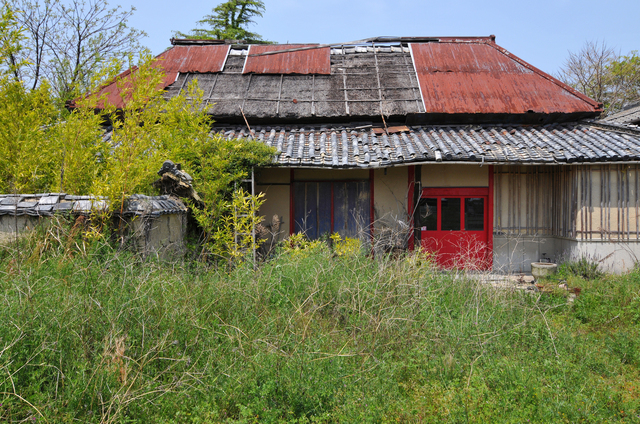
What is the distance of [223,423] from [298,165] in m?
5.38

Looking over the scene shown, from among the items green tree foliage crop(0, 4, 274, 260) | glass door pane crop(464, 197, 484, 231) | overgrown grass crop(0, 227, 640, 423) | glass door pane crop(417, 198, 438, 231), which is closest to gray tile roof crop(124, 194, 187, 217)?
green tree foliage crop(0, 4, 274, 260)

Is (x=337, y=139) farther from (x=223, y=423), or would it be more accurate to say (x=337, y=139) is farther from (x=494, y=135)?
(x=223, y=423)

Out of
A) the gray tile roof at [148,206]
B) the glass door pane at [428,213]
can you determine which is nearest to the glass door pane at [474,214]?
the glass door pane at [428,213]

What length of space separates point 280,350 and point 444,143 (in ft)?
20.3

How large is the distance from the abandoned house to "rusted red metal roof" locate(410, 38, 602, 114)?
5 centimetres

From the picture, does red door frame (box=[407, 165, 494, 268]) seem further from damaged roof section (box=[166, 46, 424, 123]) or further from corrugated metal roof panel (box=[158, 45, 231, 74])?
corrugated metal roof panel (box=[158, 45, 231, 74])

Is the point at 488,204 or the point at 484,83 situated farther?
the point at 484,83

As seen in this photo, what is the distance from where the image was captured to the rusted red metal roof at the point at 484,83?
918cm

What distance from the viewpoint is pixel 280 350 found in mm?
3420

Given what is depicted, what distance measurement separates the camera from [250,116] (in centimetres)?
910

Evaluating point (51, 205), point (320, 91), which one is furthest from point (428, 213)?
point (51, 205)

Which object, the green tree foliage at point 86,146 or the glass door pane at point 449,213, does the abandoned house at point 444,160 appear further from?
the green tree foliage at point 86,146

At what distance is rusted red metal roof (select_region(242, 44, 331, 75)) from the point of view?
34.4 ft

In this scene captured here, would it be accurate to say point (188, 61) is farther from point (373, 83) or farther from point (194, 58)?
point (373, 83)
